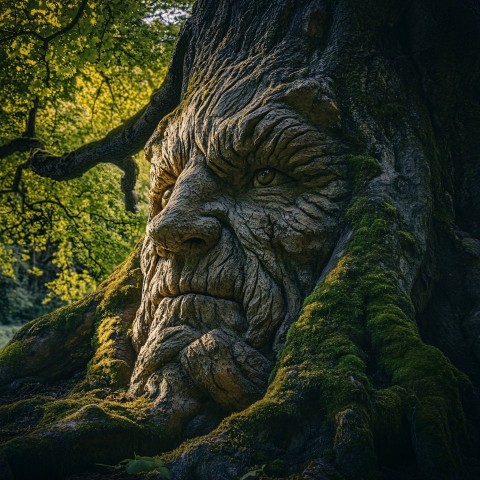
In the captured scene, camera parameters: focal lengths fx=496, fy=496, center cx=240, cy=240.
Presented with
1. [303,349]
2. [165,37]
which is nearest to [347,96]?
[303,349]

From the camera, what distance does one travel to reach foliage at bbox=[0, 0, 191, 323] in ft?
26.3

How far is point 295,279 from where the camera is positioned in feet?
13.8

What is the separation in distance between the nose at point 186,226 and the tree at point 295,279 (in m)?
0.02

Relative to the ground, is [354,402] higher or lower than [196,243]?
lower

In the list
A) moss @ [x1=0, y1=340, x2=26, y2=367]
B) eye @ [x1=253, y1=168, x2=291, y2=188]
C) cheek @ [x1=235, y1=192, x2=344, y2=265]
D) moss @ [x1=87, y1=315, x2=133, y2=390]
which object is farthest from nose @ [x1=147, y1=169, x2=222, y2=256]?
moss @ [x1=0, y1=340, x2=26, y2=367]

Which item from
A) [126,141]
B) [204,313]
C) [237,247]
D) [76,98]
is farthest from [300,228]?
[76,98]

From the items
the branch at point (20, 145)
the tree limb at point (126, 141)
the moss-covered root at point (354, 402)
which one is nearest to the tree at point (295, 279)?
the moss-covered root at point (354, 402)

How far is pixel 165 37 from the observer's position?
1102 centimetres

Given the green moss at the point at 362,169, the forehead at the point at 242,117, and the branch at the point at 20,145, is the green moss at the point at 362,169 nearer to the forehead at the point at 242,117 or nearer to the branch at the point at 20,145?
the forehead at the point at 242,117

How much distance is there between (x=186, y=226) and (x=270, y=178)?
90 cm

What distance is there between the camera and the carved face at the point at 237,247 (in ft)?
12.8

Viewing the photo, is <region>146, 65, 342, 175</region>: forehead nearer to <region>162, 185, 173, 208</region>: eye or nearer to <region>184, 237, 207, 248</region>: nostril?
<region>162, 185, 173, 208</region>: eye

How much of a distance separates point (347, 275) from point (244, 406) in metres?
1.25

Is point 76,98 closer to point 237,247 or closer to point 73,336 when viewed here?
point 73,336
